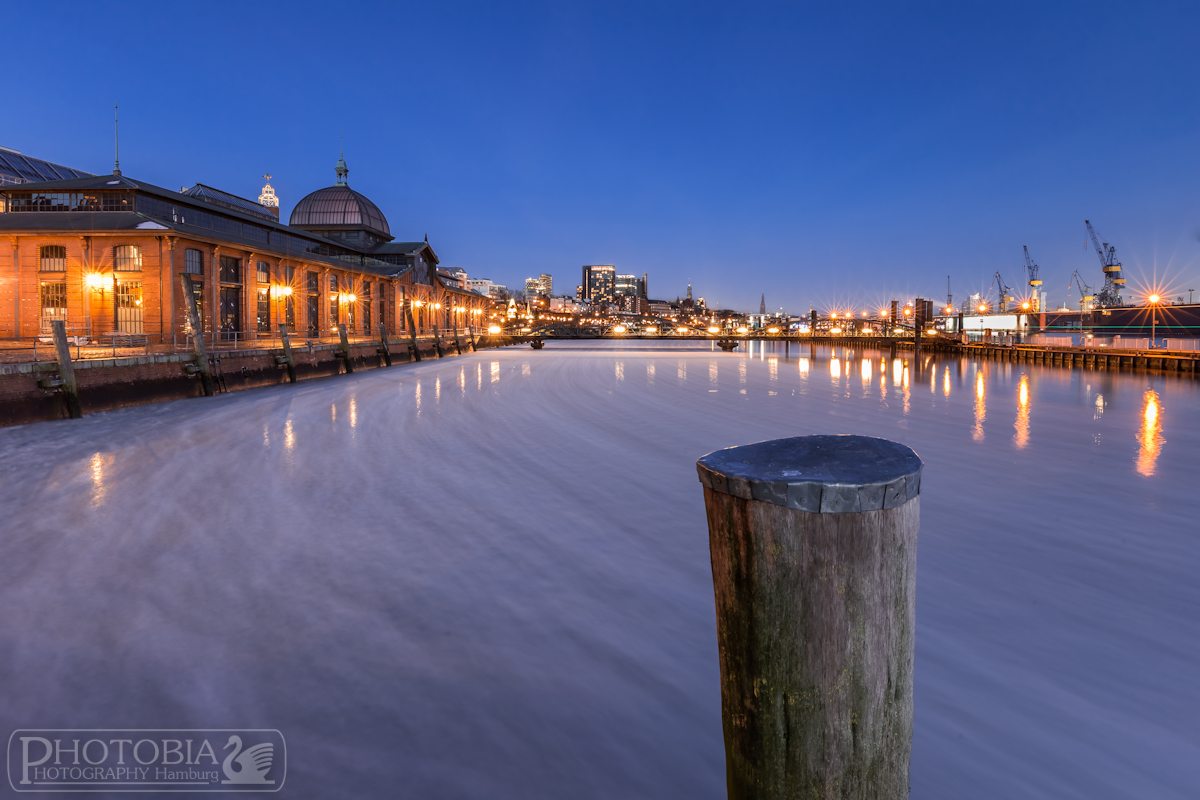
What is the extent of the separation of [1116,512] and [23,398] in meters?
25.3

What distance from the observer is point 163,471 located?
38.9 ft

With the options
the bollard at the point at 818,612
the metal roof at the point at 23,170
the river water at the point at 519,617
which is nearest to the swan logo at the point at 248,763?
the river water at the point at 519,617

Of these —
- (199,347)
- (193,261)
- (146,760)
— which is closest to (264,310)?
(193,261)

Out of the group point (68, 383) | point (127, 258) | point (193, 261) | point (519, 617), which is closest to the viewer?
point (519, 617)

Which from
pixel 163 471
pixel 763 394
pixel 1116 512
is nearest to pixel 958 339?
pixel 763 394

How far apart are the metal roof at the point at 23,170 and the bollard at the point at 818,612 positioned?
67940 mm

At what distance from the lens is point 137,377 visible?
21.4m

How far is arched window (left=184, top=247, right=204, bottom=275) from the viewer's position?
36469 millimetres

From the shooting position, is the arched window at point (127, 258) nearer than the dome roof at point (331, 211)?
Yes

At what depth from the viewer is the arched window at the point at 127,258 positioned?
114 feet

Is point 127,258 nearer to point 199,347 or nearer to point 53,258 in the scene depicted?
point 53,258

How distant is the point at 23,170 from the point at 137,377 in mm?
51555

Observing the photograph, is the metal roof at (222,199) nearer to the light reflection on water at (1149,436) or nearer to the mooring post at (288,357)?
the mooring post at (288,357)

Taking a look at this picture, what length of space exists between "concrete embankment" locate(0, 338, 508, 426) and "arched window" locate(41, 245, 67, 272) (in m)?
13.2
